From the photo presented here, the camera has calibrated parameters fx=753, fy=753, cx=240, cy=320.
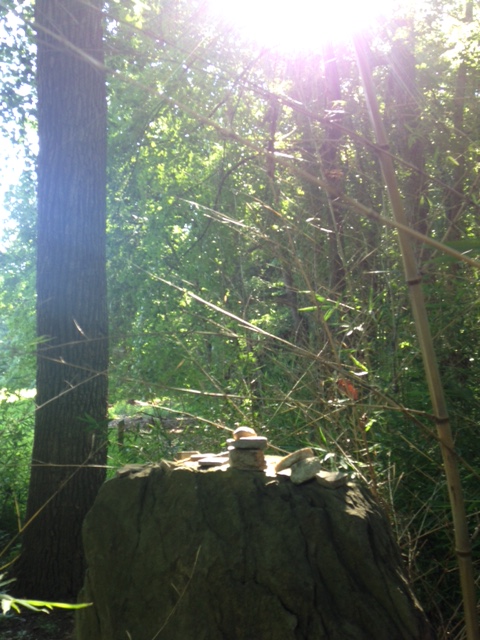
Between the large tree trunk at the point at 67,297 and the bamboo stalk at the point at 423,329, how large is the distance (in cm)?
355

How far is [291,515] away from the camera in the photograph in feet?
9.07

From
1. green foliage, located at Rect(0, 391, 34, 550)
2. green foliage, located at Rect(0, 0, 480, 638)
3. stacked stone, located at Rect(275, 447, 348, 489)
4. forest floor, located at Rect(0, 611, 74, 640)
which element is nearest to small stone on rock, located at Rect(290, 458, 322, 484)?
stacked stone, located at Rect(275, 447, 348, 489)

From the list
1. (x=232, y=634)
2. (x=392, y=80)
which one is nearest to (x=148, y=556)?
(x=232, y=634)

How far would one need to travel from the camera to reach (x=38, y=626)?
4.77m

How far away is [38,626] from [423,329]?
13.4ft

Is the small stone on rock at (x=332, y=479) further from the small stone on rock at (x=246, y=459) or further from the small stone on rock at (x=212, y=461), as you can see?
the small stone on rock at (x=212, y=461)

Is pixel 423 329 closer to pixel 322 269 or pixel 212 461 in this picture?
pixel 212 461

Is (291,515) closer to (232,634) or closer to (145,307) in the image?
(232,634)

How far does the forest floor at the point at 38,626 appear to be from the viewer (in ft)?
15.2

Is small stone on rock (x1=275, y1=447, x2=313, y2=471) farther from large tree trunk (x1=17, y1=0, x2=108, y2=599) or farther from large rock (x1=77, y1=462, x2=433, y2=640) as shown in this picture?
large tree trunk (x1=17, y1=0, x2=108, y2=599)

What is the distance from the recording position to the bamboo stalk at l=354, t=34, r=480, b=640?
1.55 m

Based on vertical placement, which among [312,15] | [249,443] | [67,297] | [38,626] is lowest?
[38,626]

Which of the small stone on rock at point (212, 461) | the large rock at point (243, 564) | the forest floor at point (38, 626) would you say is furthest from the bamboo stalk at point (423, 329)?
the forest floor at point (38, 626)

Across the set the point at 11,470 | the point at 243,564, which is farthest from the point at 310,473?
the point at 11,470
